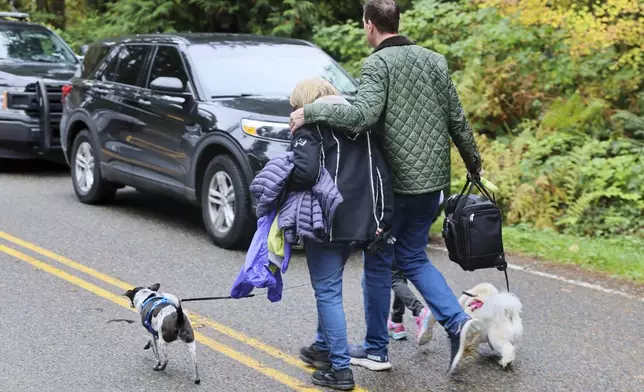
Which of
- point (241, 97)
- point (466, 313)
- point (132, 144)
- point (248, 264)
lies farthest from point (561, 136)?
point (248, 264)

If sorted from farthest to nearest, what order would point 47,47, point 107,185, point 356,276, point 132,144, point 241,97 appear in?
point 47,47
point 107,185
point 132,144
point 241,97
point 356,276

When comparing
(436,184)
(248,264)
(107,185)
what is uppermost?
(436,184)

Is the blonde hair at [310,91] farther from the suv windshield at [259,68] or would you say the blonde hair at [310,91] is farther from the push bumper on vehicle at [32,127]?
the push bumper on vehicle at [32,127]

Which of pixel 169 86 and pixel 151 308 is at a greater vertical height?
pixel 169 86

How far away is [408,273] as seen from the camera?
548 centimetres

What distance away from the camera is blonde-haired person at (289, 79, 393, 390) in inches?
195

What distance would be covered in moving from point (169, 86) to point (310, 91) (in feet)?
13.9

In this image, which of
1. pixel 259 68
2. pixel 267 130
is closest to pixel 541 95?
pixel 259 68

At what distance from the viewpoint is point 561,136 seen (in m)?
11.3

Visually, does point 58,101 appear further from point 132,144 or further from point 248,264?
point 248,264

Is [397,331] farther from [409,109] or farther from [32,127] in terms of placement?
[32,127]

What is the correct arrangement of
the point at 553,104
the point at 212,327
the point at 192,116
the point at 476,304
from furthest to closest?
1. the point at 553,104
2. the point at 192,116
3. the point at 212,327
4. the point at 476,304

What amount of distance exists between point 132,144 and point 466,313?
526cm

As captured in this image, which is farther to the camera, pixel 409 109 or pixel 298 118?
pixel 409 109
